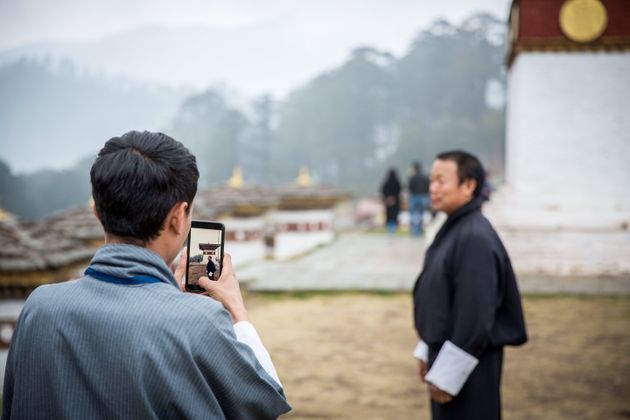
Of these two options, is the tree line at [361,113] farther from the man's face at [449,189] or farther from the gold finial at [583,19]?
the man's face at [449,189]

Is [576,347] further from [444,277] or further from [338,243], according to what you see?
[338,243]

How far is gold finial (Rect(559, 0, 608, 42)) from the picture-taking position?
8.73 metres

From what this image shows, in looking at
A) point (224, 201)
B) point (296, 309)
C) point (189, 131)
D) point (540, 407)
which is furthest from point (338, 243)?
point (189, 131)

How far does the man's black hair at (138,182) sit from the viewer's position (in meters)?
1.21

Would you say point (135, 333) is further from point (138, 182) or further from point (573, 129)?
point (573, 129)

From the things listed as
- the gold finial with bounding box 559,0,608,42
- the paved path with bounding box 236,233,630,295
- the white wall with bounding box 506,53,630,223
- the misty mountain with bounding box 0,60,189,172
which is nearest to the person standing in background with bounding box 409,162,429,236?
the paved path with bounding box 236,233,630,295

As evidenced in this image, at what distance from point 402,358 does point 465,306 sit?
2960mm

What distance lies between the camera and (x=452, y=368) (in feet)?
7.95

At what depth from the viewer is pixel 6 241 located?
13.8 ft

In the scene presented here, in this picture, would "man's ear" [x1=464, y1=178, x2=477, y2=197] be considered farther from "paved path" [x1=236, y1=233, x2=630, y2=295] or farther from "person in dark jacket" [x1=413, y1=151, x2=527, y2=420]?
"paved path" [x1=236, y1=233, x2=630, y2=295]

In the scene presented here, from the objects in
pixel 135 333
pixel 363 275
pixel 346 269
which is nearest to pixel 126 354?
pixel 135 333

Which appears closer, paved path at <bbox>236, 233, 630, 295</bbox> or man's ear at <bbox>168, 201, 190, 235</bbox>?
man's ear at <bbox>168, 201, 190, 235</bbox>

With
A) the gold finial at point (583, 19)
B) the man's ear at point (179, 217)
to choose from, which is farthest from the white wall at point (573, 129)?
the man's ear at point (179, 217)

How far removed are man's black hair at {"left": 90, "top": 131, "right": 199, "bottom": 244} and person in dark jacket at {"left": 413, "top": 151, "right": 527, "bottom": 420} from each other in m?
1.57
